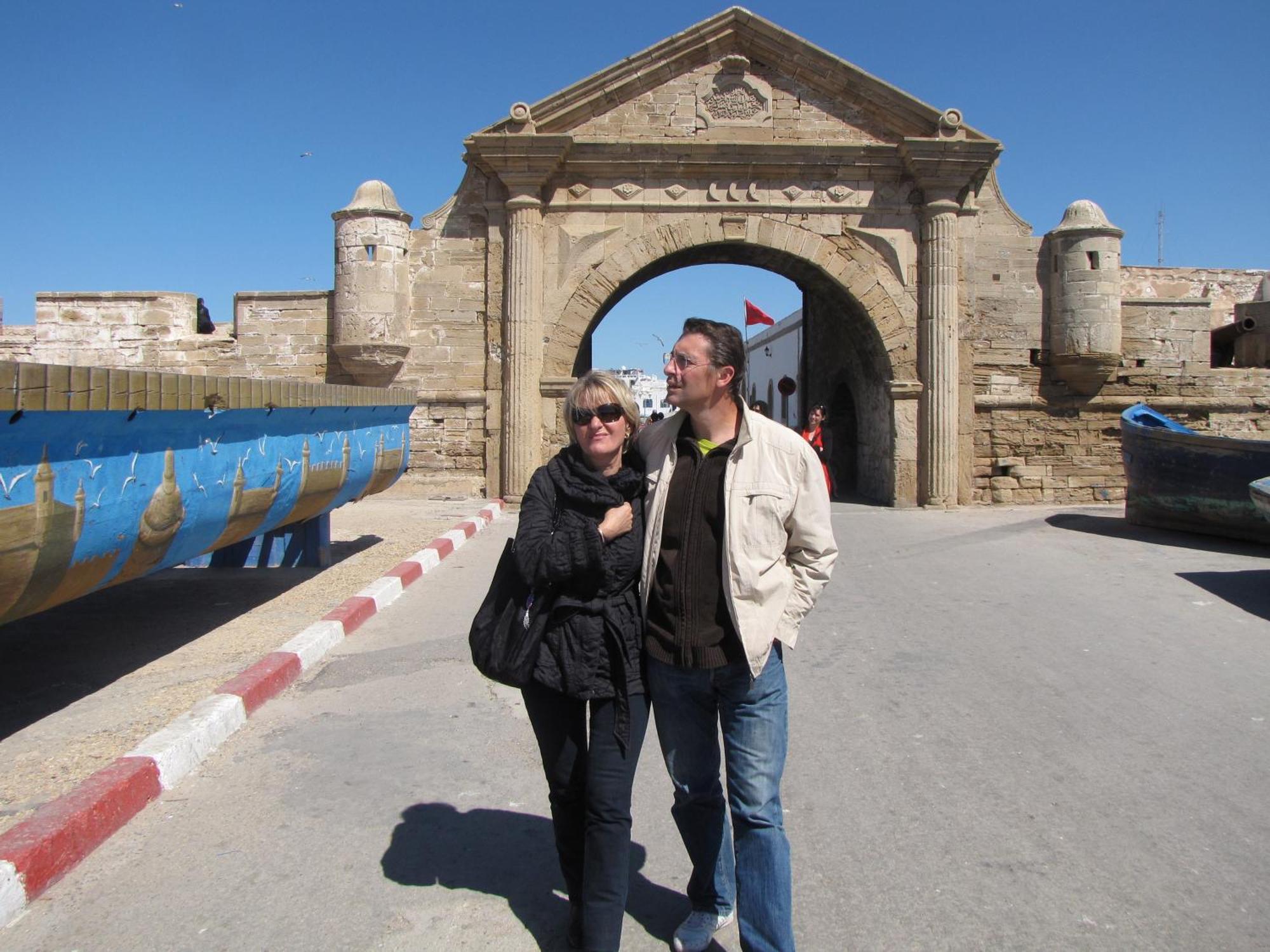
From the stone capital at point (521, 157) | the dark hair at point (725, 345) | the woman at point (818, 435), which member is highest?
the stone capital at point (521, 157)

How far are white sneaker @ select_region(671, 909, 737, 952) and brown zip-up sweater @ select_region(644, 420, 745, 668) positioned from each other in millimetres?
702

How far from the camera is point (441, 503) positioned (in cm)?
1330

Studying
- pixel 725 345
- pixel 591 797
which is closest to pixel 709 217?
pixel 725 345

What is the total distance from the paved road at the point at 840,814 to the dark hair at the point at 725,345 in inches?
57.9

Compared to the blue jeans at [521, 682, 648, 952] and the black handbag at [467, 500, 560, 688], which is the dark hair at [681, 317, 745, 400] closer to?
the black handbag at [467, 500, 560, 688]

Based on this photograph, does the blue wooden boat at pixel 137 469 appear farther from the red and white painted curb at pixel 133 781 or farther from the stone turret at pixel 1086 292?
the stone turret at pixel 1086 292

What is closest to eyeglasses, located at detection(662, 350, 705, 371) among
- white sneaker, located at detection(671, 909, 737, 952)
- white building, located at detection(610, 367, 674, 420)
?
white sneaker, located at detection(671, 909, 737, 952)

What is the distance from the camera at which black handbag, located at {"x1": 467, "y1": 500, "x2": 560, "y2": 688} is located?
2562mm

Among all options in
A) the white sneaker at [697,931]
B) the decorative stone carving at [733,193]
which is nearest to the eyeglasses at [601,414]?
the white sneaker at [697,931]

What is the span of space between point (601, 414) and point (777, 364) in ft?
103

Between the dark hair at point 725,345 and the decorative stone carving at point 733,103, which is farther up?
the decorative stone carving at point 733,103

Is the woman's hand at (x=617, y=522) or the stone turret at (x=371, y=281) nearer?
the woman's hand at (x=617, y=522)

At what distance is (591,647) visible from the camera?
8.36 feet

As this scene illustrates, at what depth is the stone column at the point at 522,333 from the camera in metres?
13.2
